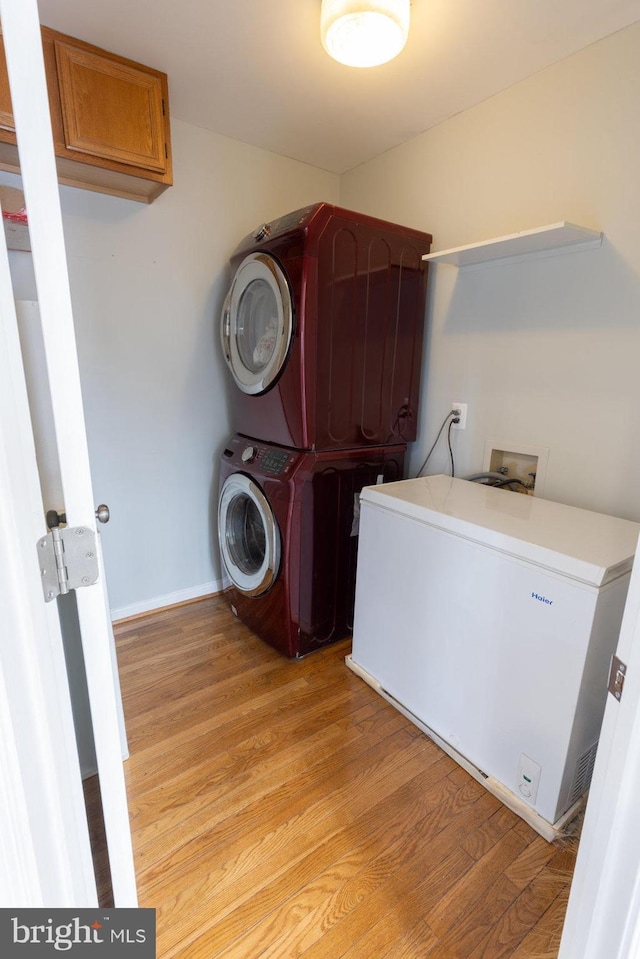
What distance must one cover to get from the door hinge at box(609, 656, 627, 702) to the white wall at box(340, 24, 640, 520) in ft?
3.72

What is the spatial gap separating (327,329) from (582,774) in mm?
1626

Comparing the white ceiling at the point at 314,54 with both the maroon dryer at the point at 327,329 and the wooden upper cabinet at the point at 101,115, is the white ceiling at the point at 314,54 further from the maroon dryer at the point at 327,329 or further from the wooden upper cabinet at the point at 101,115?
the maroon dryer at the point at 327,329

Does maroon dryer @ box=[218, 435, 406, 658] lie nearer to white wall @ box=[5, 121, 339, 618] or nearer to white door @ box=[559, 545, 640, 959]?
white wall @ box=[5, 121, 339, 618]

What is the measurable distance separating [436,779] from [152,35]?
254 centimetres

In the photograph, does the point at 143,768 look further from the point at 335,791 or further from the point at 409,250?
the point at 409,250

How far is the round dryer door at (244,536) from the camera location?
191cm

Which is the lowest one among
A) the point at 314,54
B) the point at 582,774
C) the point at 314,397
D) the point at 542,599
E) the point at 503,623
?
the point at 582,774

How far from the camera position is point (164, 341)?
2131mm

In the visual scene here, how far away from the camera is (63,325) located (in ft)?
1.94

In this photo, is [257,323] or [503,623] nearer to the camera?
[503,623]

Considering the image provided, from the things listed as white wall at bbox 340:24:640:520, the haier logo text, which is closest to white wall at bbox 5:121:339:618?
white wall at bbox 340:24:640:520

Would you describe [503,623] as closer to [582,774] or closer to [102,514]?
[582,774]

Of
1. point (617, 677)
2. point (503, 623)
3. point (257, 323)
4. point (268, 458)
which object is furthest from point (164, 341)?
point (617, 677)

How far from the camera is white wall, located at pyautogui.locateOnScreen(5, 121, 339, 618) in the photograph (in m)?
1.93
